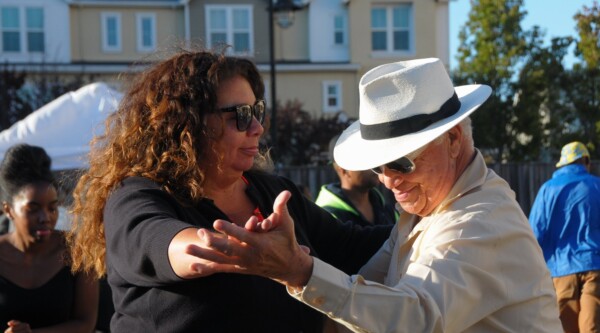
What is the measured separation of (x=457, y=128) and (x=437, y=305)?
2.25ft

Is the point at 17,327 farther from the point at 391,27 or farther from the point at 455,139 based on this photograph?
the point at 391,27

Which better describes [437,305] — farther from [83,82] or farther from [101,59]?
[101,59]

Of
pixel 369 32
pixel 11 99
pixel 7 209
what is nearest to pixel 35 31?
pixel 11 99

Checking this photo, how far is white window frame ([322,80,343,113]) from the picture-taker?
28625 millimetres

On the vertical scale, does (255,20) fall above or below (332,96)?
above

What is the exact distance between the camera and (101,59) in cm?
2841

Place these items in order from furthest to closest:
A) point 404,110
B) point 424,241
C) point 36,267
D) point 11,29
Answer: point 11,29 → point 36,267 → point 404,110 → point 424,241

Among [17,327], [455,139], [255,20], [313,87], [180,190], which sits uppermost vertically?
[255,20]

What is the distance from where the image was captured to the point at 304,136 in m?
23.5

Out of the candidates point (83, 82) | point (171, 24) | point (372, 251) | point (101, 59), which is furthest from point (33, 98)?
point (372, 251)

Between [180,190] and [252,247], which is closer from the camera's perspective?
[252,247]

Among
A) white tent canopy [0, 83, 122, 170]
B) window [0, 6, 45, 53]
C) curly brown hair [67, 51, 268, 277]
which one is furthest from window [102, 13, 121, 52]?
curly brown hair [67, 51, 268, 277]

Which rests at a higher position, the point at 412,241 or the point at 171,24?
the point at 171,24

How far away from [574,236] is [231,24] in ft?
76.4
